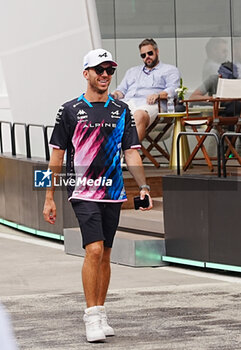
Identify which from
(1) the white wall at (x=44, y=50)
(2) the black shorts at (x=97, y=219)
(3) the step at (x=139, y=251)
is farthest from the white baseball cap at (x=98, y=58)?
(1) the white wall at (x=44, y=50)

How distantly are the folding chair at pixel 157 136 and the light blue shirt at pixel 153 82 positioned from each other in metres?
0.46

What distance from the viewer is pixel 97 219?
6121 millimetres

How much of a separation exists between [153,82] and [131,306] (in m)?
6.33

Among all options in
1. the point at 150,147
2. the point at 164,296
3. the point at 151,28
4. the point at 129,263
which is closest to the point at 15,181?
the point at 150,147

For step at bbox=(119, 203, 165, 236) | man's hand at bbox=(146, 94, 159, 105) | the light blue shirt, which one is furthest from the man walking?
the light blue shirt

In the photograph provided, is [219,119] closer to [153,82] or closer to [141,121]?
[141,121]

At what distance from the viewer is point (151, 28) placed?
14742 mm

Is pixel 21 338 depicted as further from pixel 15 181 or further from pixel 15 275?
pixel 15 181

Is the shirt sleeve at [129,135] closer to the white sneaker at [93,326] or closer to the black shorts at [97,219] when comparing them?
the black shorts at [97,219]

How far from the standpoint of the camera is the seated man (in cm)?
1297

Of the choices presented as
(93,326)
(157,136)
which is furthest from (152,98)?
(93,326)

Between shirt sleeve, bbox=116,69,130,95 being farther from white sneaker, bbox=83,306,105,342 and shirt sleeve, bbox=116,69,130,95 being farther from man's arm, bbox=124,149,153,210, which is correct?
white sneaker, bbox=83,306,105,342

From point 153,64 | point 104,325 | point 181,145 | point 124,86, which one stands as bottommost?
point 104,325

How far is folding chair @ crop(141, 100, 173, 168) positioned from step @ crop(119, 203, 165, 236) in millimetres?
1998
